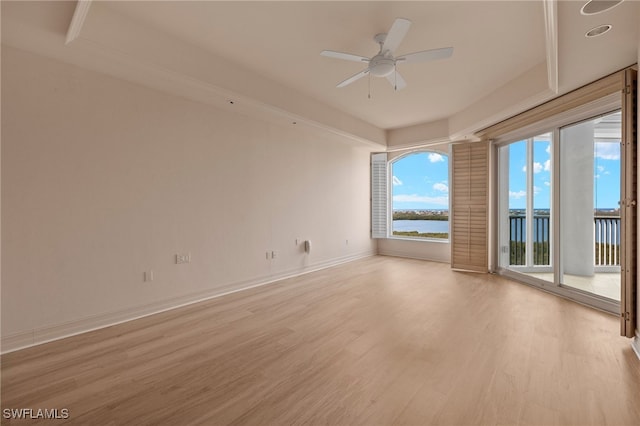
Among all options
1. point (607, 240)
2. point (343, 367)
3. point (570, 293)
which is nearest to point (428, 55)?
point (343, 367)

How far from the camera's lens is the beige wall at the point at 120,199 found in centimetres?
249

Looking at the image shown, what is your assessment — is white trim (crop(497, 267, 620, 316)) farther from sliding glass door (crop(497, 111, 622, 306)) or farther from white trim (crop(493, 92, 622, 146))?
white trim (crop(493, 92, 622, 146))

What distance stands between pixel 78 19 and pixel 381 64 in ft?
8.36

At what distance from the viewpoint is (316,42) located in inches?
119

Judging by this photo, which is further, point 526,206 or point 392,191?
point 392,191

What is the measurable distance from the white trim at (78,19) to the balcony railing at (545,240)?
219 inches

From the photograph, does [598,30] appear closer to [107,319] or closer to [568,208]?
[568,208]

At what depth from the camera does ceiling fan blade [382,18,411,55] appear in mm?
2225

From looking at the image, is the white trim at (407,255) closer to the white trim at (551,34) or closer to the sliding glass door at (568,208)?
the sliding glass door at (568,208)

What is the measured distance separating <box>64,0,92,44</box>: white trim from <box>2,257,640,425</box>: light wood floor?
263cm

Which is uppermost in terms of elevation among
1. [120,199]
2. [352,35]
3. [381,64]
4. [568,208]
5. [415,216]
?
[352,35]

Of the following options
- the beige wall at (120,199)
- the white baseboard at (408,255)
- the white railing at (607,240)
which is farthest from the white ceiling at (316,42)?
the white baseboard at (408,255)

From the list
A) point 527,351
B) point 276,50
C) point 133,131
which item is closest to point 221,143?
point 133,131

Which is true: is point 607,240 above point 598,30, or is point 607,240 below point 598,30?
below
